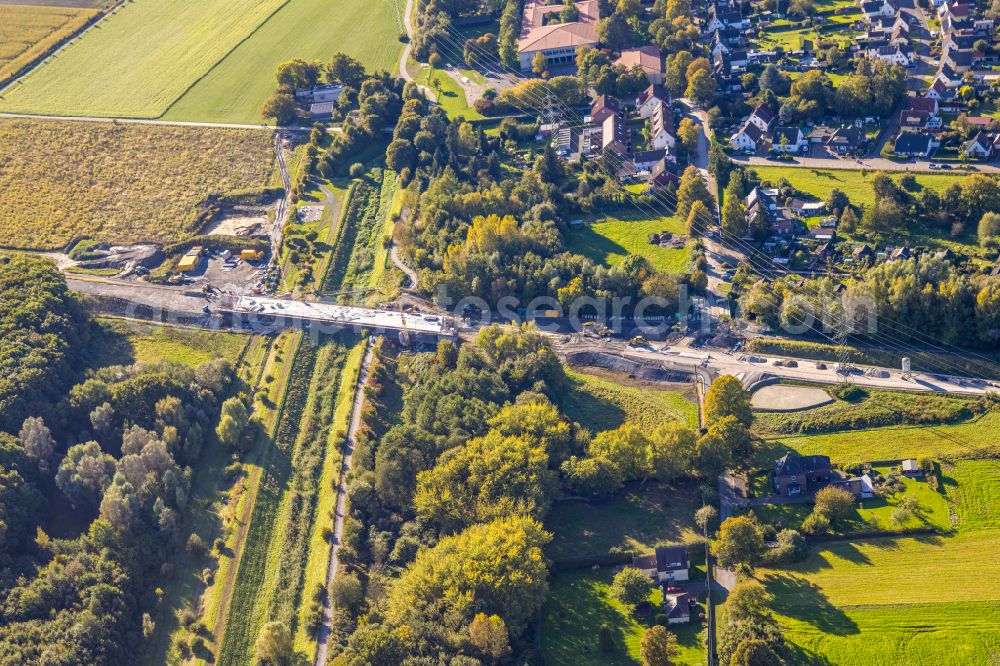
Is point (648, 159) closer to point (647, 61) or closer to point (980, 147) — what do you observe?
point (647, 61)

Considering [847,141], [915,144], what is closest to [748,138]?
[847,141]

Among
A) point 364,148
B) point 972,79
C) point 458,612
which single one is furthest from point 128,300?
point 972,79

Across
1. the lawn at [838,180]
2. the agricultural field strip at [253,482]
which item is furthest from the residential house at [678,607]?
the lawn at [838,180]

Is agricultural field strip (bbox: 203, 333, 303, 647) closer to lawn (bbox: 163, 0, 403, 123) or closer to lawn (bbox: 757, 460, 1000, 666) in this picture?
lawn (bbox: 757, 460, 1000, 666)

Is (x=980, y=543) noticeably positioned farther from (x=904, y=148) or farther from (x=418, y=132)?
(x=418, y=132)

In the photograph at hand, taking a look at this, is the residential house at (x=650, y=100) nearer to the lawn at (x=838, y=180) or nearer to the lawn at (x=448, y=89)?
the lawn at (x=838, y=180)

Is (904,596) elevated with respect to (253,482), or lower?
elevated

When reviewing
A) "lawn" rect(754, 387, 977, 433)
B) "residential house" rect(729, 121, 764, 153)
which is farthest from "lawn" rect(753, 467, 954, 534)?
"residential house" rect(729, 121, 764, 153)
